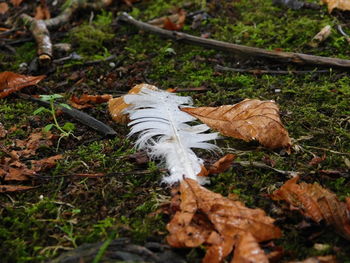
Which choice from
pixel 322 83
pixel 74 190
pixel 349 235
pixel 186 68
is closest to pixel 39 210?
pixel 74 190

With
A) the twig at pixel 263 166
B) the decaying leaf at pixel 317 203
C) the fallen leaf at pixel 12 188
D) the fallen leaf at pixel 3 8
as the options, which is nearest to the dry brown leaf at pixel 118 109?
the fallen leaf at pixel 12 188

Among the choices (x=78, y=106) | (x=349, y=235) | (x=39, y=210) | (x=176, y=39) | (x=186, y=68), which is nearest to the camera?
(x=349, y=235)

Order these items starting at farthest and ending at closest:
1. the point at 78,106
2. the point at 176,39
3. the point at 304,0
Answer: the point at 304,0 → the point at 176,39 → the point at 78,106

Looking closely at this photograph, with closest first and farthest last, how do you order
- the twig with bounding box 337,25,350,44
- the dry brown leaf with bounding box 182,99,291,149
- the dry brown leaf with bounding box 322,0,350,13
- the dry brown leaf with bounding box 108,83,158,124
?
the dry brown leaf with bounding box 182,99,291,149 < the dry brown leaf with bounding box 108,83,158,124 < the twig with bounding box 337,25,350,44 < the dry brown leaf with bounding box 322,0,350,13

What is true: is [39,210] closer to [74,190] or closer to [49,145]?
[74,190]

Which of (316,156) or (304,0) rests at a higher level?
(304,0)

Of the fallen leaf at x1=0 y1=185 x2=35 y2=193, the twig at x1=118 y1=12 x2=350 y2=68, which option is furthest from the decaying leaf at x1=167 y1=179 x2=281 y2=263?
the twig at x1=118 y1=12 x2=350 y2=68

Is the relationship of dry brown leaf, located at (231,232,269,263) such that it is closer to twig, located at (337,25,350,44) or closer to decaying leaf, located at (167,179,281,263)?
decaying leaf, located at (167,179,281,263)

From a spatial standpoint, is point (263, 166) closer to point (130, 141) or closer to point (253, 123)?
point (253, 123)
